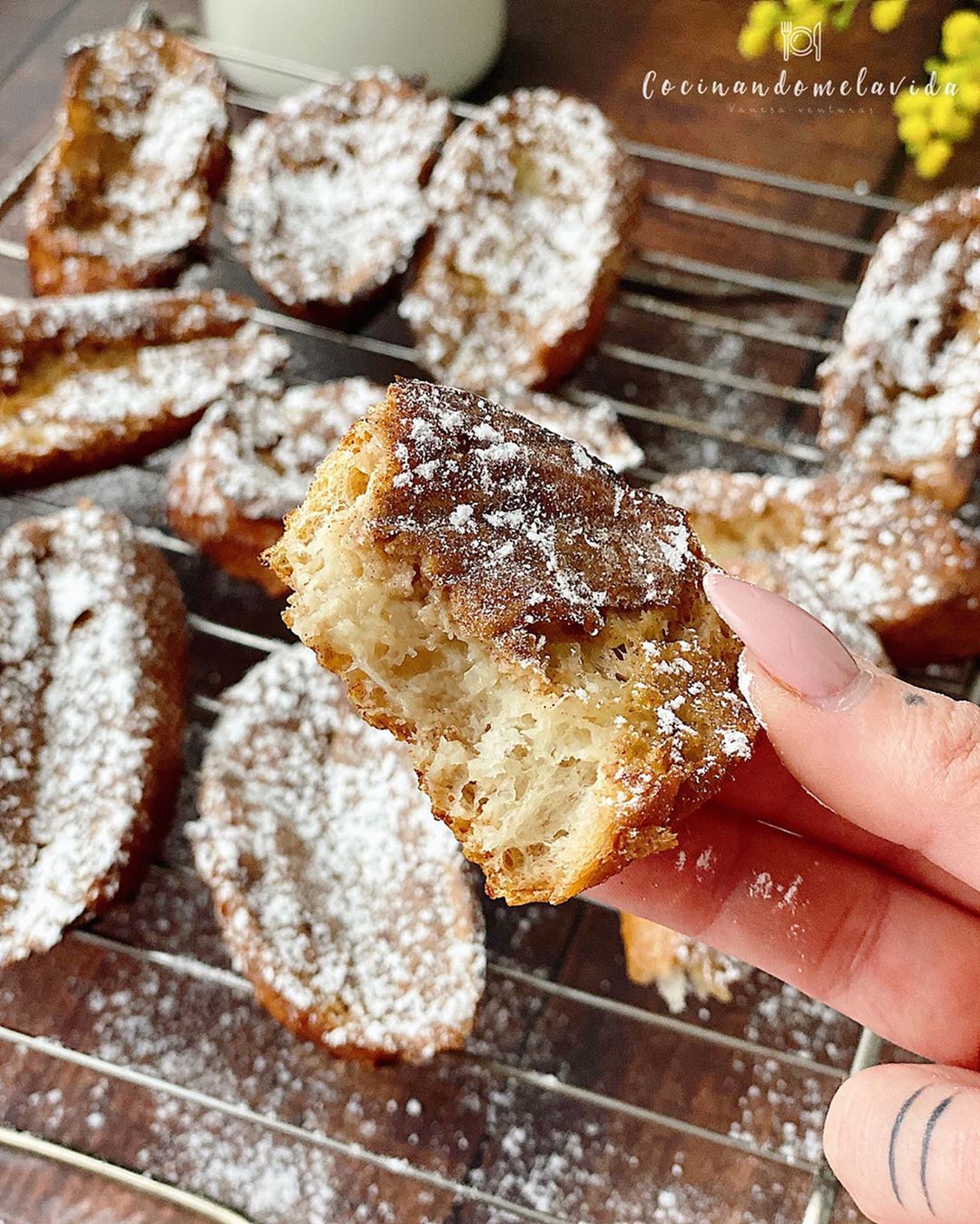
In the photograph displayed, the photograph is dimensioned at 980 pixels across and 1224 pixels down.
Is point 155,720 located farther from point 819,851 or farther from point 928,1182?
point 928,1182

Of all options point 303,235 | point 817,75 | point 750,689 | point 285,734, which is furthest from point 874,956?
point 817,75

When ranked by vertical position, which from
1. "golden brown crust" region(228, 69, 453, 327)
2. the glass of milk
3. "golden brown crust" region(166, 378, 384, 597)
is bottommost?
"golden brown crust" region(166, 378, 384, 597)

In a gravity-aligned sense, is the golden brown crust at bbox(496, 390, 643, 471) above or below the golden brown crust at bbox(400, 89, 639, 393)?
below

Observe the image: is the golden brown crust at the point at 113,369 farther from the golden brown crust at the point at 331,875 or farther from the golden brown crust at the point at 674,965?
the golden brown crust at the point at 674,965

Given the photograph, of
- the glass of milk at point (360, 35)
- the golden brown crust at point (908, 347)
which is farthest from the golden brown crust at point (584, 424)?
the glass of milk at point (360, 35)

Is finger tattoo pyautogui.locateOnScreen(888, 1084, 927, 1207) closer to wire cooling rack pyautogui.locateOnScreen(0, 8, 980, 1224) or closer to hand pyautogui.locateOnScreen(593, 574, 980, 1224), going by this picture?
hand pyautogui.locateOnScreen(593, 574, 980, 1224)

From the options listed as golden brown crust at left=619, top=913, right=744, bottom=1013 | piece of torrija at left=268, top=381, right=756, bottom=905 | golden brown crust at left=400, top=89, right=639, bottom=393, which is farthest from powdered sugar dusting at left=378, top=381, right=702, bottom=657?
golden brown crust at left=400, top=89, right=639, bottom=393

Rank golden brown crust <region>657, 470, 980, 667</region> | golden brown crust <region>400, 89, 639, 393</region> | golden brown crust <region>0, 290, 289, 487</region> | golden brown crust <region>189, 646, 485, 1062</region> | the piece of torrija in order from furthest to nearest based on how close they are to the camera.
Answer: golden brown crust <region>400, 89, 639, 393</region> → golden brown crust <region>0, 290, 289, 487</region> → golden brown crust <region>657, 470, 980, 667</region> → golden brown crust <region>189, 646, 485, 1062</region> → the piece of torrija

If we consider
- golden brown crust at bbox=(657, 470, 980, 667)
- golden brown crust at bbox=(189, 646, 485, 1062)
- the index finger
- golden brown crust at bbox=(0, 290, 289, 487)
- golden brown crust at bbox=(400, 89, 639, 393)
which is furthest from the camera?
golden brown crust at bbox=(400, 89, 639, 393)
